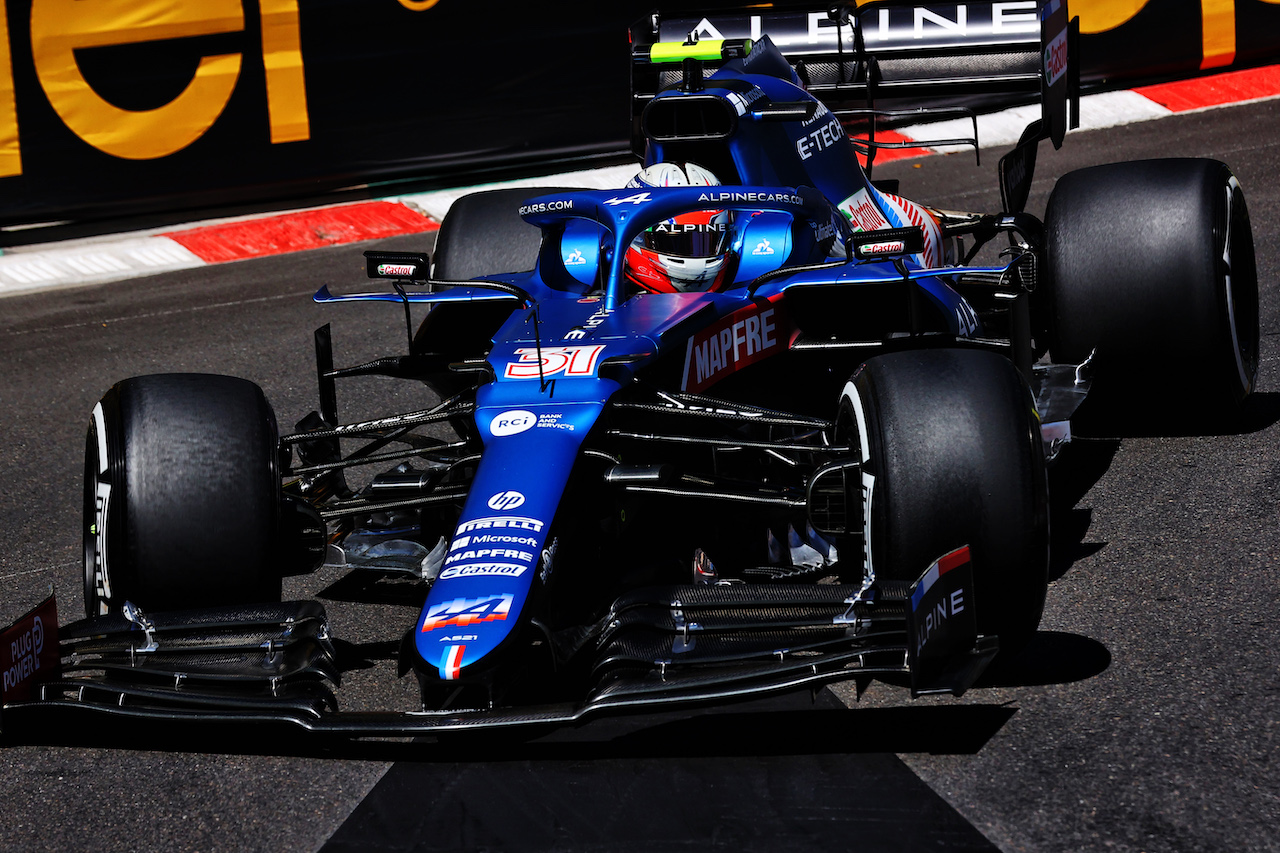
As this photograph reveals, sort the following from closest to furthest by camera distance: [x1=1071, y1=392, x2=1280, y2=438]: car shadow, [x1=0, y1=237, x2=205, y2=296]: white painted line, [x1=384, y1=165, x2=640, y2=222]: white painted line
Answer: [x1=1071, y1=392, x2=1280, y2=438]: car shadow
[x1=0, y1=237, x2=205, y2=296]: white painted line
[x1=384, y1=165, x2=640, y2=222]: white painted line

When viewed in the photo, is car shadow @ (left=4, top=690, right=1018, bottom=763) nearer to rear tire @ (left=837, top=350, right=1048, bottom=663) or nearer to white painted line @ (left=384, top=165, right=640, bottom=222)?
rear tire @ (left=837, top=350, right=1048, bottom=663)

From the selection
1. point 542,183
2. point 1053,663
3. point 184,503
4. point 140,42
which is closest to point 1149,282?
point 1053,663

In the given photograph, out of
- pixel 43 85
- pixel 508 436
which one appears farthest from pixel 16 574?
pixel 43 85

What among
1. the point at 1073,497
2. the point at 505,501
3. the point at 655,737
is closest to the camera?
the point at 655,737

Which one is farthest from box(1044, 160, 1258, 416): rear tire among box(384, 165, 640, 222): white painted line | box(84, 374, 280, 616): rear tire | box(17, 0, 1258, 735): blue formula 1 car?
box(384, 165, 640, 222): white painted line

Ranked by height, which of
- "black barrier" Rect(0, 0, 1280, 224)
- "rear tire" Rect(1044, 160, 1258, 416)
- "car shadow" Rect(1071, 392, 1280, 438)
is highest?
"black barrier" Rect(0, 0, 1280, 224)

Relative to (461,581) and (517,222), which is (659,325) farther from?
(517,222)

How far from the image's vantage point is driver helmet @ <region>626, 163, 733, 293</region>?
A: 5441mm

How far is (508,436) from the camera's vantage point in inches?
172

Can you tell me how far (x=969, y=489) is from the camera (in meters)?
3.89

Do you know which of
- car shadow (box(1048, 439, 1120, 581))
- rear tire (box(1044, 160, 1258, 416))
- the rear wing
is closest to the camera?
car shadow (box(1048, 439, 1120, 581))

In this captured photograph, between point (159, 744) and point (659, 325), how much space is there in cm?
187

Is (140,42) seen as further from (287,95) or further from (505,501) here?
(505,501)

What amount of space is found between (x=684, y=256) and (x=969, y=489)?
186 cm
